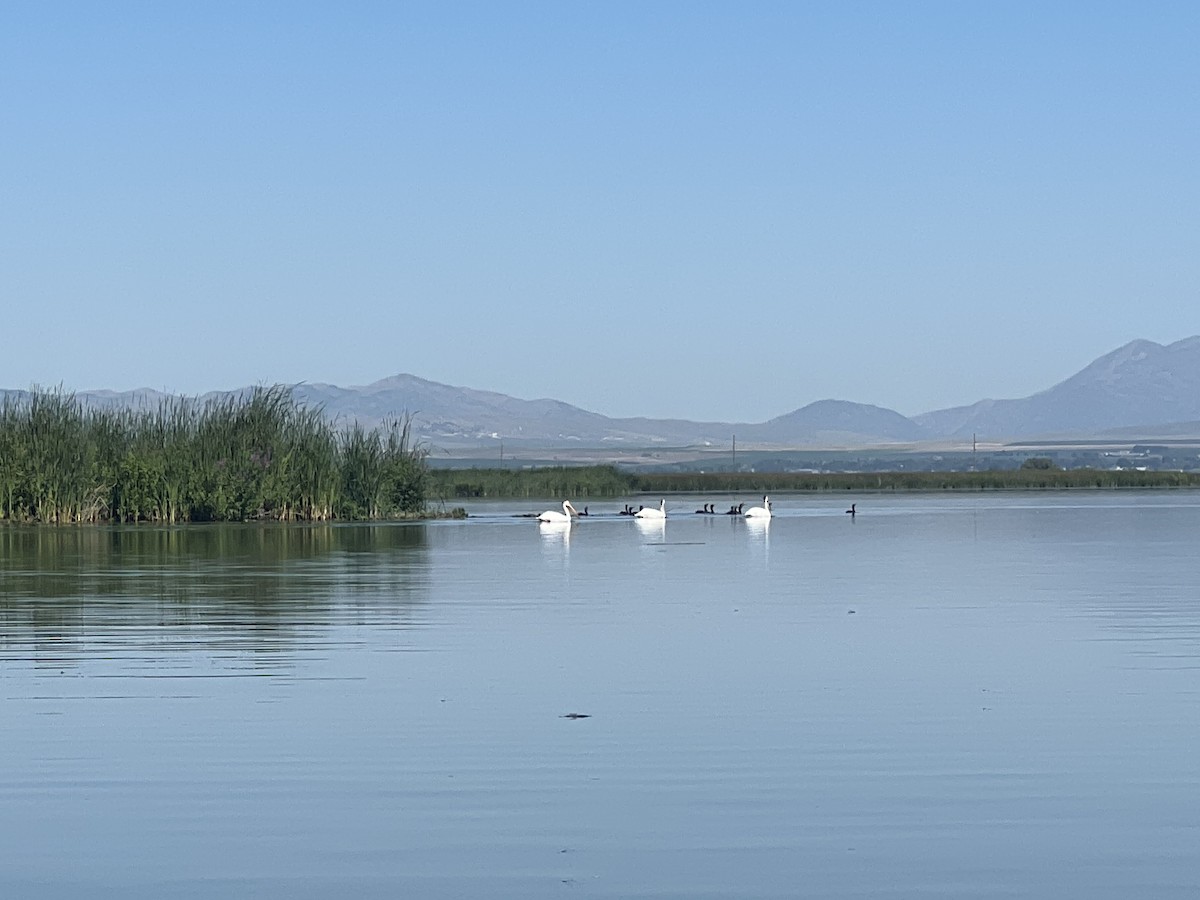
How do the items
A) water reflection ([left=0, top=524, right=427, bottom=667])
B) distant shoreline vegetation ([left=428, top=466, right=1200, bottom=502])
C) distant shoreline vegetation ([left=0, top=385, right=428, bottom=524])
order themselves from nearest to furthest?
1. water reflection ([left=0, top=524, right=427, bottom=667])
2. distant shoreline vegetation ([left=0, top=385, right=428, bottom=524])
3. distant shoreline vegetation ([left=428, top=466, right=1200, bottom=502])

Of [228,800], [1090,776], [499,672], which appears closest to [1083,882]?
[1090,776]

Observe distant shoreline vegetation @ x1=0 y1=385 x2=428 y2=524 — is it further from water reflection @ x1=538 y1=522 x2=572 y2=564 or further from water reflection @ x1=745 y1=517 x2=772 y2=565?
water reflection @ x1=745 y1=517 x2=772 y2=565

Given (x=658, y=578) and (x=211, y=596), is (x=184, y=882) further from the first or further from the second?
(x=658, y=578)

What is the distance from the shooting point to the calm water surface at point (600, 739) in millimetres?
8867

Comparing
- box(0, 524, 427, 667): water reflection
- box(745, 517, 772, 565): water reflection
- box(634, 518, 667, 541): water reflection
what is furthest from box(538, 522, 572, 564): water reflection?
box(745, 517, 772, 565): water reflection

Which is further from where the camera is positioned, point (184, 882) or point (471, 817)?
point (471, 817)

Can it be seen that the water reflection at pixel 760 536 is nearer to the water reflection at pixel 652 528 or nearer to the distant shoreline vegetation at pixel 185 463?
the water reflection at pixel 652 528

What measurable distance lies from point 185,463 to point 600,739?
117 feet

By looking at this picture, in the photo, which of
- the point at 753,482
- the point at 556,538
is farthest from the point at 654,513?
the point at 753,482

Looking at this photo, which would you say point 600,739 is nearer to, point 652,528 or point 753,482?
point 652,528

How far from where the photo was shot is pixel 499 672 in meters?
15.6

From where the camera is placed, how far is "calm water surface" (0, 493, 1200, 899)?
887 centimetres

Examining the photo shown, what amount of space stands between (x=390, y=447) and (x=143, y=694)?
37.0 metres

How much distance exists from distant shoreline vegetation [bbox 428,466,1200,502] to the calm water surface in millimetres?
52375
